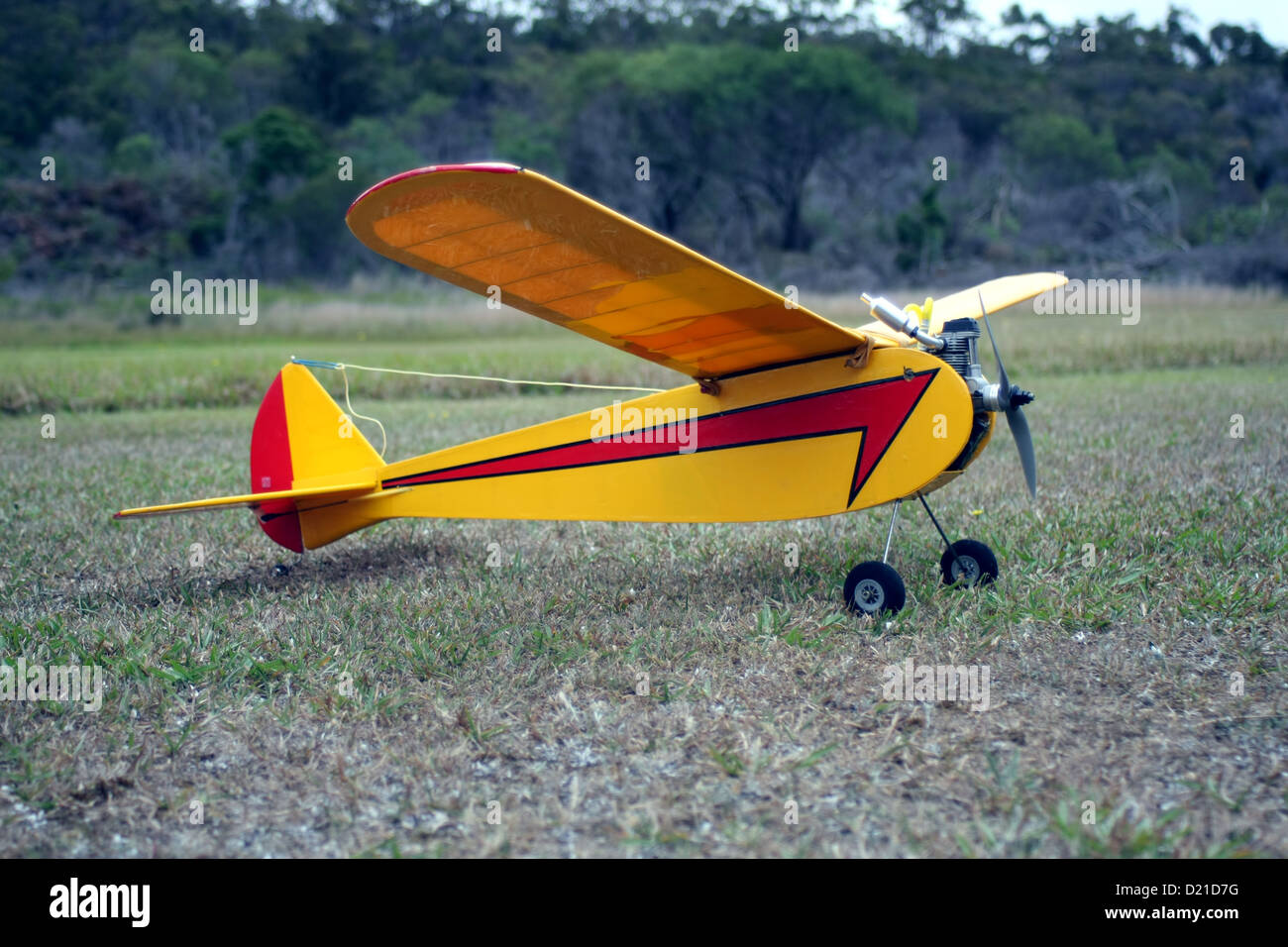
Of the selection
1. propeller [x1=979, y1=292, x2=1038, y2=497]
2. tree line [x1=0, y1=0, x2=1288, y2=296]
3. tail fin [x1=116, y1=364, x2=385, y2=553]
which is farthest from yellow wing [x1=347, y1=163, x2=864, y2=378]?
tree line [x1=0, y1=0, x2=1288, y2=296]

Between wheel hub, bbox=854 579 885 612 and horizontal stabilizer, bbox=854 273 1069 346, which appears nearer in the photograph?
wheel hub, bbox=854 579 885 612

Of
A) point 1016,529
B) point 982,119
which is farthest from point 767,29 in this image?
point 1016,529

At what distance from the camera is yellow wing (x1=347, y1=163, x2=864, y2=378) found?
10.7 ft

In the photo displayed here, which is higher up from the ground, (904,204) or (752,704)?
(904,204)

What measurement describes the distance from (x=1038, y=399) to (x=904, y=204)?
42.2 m

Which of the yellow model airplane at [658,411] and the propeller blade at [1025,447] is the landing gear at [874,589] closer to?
the yellow model airplane at [658,411]

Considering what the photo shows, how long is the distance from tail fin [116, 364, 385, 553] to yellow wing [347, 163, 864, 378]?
2.01 meters

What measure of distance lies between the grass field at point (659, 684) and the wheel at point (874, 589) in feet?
0.31

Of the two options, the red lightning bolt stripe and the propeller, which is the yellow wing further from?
the propeller

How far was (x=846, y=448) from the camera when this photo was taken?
462 cm

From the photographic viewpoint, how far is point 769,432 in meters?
4.84

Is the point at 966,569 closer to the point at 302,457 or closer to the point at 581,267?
the point at 581,267
